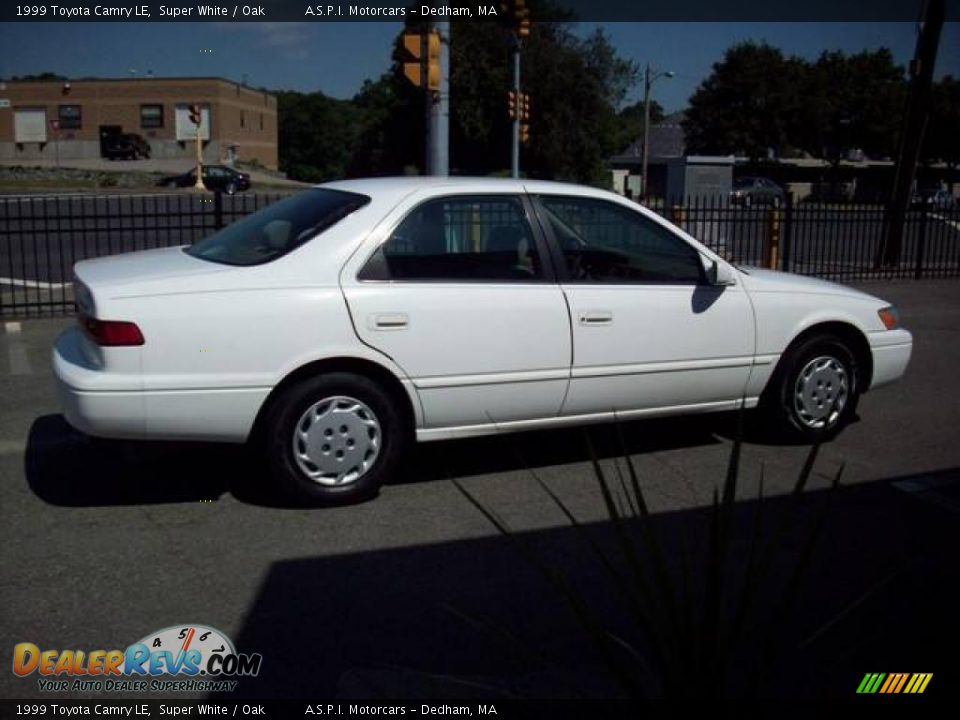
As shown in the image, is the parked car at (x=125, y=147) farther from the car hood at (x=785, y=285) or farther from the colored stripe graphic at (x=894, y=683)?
the colored stripe graphic at (x=894, y=683)

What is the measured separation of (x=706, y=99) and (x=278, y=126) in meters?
46.5

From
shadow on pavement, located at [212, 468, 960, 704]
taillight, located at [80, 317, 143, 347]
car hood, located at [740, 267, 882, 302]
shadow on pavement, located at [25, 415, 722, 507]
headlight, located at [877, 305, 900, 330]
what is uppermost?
car hood, located at [740, 267, 882, 302]

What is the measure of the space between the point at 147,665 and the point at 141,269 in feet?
7.39

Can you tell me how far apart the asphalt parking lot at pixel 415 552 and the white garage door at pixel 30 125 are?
7543cm

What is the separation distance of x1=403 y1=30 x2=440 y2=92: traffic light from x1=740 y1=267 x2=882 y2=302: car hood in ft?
19.0

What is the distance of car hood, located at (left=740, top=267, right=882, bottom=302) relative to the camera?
19.9 feet

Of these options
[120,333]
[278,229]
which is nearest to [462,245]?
[278,229]

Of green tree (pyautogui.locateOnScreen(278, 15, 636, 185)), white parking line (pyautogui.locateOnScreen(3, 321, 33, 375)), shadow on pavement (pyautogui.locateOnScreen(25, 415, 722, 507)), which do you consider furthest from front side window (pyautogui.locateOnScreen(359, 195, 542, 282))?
green tree (pyautogui.locateOnScreen(278, 15, 636, 185))

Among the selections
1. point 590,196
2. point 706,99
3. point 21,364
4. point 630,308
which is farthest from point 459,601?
point 706,99

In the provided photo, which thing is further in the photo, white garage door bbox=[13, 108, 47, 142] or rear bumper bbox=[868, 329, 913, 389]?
white garage door bbox=[13, 108, 47, 142]

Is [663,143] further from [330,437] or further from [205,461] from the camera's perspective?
[330,437]

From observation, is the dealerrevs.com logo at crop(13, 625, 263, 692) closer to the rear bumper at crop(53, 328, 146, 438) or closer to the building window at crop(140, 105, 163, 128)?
the rear bumper at crop(53, 328, 146, 438)

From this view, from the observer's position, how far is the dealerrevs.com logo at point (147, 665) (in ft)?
11.3

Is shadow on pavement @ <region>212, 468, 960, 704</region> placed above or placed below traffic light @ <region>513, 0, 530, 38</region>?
below
